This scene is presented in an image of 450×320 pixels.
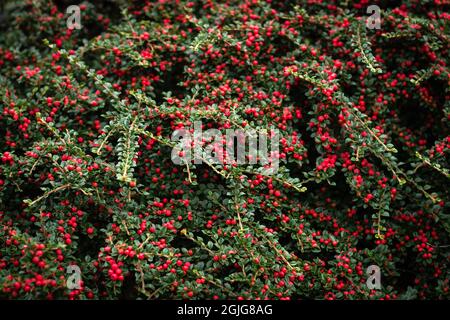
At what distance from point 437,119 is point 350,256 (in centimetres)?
107

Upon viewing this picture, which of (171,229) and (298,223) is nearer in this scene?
(171,229)

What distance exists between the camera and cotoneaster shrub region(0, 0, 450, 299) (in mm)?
2168

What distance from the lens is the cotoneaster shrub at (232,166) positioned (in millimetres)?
2168

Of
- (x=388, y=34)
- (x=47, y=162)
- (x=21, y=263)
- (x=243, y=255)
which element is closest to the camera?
(x=21, y=263)

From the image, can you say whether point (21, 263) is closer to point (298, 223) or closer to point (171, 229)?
point (171, 229)

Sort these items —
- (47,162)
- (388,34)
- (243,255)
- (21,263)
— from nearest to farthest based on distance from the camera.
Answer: (21,263), (243,255), (47,162), (388,34)

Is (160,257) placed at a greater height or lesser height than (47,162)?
lesser

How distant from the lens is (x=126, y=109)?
244cm

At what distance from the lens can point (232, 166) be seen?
230 cm

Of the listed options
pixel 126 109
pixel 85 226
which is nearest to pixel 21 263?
pixel 85 226

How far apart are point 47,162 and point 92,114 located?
0.48 metres

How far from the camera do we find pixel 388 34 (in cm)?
264
